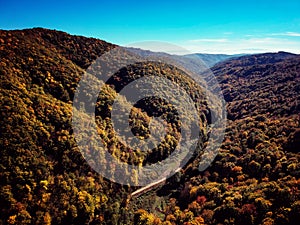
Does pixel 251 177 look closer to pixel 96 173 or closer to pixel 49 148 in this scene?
pixel 96 173

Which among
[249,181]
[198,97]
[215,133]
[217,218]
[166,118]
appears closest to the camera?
[217,218]

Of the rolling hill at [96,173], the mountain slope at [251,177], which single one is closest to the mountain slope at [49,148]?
the rolling hill at [96,173]

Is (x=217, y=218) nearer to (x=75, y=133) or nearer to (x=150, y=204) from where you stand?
(x=150, y=204)

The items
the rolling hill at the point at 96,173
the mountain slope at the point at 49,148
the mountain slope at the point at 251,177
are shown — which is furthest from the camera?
the mountain slope at the point at 251,177

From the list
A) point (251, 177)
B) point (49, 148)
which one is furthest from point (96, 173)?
point (251, 177)

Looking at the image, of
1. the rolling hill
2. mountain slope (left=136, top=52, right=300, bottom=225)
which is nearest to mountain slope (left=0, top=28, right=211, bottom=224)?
the rolling hill

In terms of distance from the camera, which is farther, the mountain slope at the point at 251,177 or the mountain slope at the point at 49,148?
the mountain slope at the point at 251,177

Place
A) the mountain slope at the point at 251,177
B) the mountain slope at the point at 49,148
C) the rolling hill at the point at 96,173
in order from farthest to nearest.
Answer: the mountain slope at the point at 251,177, the rolling hill at the point at 96,173, the mountain slope at the point at 49,148

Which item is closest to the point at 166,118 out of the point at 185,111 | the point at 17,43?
the point at 185,111

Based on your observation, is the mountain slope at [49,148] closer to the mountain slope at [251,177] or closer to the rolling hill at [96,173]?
the rolling hill at [96,173]

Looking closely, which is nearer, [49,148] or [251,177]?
[49,148]

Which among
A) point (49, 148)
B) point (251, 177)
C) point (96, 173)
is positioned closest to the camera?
point (49, 148)
